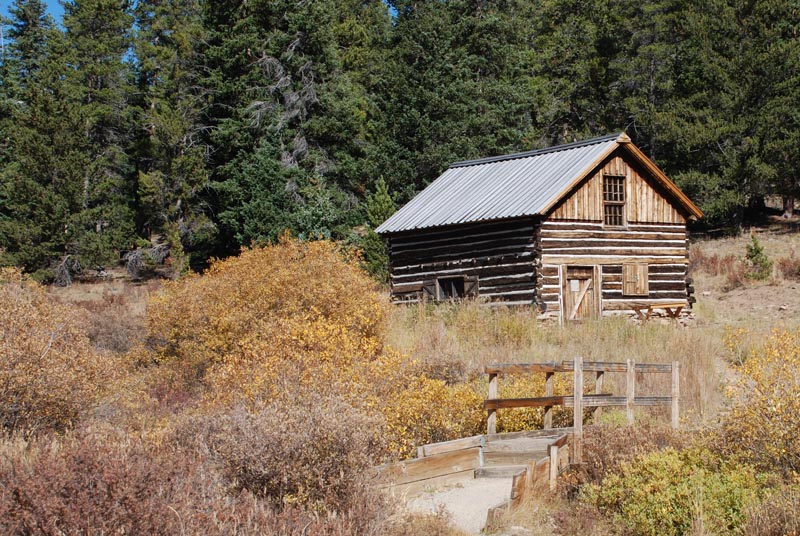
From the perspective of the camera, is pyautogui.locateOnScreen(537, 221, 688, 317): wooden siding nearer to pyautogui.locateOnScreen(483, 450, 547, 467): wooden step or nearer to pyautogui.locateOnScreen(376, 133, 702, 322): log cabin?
pyautogui.locateOnScreen(376, 133, 702, 322): log cabin

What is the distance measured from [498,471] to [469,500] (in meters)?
0.91

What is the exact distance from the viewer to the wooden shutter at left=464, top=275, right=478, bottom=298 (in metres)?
25.3

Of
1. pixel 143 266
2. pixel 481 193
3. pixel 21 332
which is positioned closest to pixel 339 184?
pixel 143 266

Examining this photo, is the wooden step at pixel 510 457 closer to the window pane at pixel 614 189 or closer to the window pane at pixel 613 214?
the window pane at pixel 613 214

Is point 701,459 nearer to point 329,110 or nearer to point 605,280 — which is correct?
point 605,280

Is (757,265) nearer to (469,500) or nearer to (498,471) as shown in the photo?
(498,471)

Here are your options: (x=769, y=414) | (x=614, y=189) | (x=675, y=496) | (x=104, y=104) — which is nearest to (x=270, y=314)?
(x=675, y=496)

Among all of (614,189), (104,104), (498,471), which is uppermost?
(104,104)

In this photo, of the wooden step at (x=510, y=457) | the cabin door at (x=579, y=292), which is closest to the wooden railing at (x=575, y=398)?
the wooden step at (x=510, y=457)

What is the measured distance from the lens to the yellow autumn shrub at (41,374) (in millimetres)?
10586

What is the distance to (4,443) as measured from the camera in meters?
9.35

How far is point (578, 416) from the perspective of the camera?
1088cm

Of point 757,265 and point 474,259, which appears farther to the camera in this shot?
point 757,265

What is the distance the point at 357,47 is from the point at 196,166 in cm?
1632
